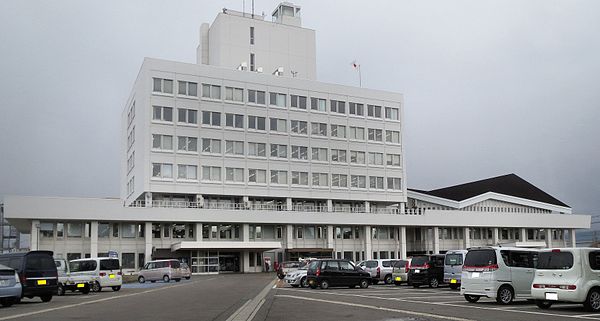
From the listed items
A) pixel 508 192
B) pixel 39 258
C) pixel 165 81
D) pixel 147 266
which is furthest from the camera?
pixel 508 192

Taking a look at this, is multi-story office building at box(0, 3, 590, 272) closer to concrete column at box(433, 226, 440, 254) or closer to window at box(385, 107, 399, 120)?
concrete column at box(433, 226, 440, 254)

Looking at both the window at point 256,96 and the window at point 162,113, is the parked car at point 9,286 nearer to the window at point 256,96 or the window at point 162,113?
the window at point 162,113

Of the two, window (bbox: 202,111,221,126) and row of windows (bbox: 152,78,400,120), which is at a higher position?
row of windows (bbox: 152,78,400,120)

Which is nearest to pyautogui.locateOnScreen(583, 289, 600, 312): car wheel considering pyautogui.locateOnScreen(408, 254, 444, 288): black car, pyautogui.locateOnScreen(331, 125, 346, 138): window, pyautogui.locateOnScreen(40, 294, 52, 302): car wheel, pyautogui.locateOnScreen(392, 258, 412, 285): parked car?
pyautogui.locateOnScreen(408, 254, 444, 288): black car

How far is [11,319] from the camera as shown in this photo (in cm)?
1583

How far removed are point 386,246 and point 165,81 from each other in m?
34.6

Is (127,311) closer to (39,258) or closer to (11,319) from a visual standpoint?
(11,319)

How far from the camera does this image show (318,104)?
3152 inches

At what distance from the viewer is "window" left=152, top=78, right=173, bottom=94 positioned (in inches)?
2785

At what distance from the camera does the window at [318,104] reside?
79.8 m

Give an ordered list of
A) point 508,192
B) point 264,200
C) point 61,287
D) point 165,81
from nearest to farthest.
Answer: point 61,287
point 165,81
point 264,200
point 508,192

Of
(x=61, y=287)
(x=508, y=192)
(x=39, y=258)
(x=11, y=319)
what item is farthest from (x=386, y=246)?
(x=11, y=319)

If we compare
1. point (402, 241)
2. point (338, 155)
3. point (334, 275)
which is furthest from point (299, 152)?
point (334, 275)

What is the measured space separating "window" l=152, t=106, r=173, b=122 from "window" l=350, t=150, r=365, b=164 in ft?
77.3
